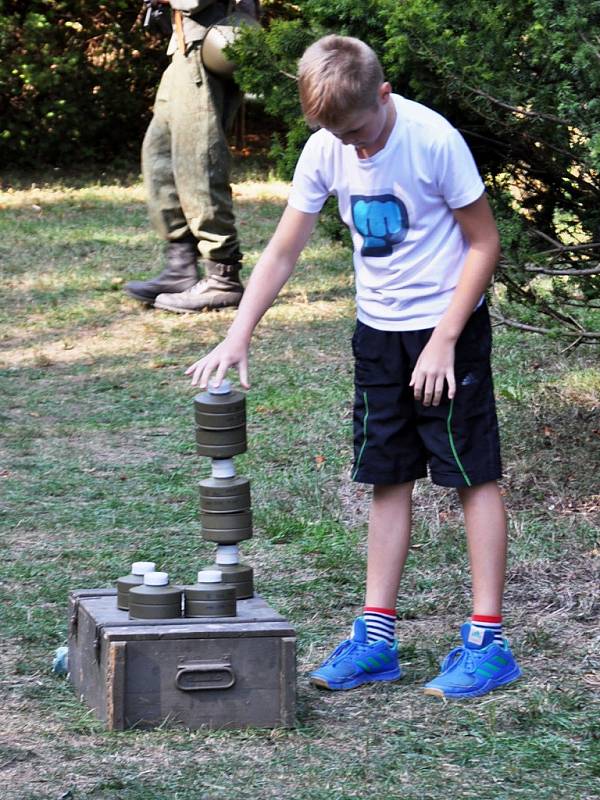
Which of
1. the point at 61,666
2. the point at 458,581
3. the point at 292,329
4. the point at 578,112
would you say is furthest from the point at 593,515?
the point at 292,329

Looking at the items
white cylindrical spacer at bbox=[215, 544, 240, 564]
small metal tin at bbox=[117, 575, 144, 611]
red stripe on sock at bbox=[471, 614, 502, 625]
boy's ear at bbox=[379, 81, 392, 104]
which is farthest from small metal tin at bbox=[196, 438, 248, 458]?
boy's ear at bbox=[379, 81, 392, 104]

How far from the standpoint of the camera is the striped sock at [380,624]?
3.40m

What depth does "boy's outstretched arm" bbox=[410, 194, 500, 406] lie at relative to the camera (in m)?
3.09

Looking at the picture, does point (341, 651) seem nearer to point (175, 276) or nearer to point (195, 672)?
point (195, 672)

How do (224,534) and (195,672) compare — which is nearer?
(195,672)

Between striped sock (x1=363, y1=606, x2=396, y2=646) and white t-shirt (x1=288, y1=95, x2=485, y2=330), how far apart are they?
0.73m

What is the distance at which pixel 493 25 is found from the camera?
157 inches

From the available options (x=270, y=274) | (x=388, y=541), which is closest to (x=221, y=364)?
(x=270, y=274)

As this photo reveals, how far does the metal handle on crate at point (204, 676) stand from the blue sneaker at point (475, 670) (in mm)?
540

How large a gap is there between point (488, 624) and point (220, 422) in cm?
83

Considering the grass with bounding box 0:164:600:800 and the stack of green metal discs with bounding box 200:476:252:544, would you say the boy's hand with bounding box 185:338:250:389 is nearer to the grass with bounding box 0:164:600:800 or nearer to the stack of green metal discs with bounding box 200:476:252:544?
the stack of green metal discs with bounding box 200:476:252:544

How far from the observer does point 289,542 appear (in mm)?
4469

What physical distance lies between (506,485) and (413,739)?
6.29 ft

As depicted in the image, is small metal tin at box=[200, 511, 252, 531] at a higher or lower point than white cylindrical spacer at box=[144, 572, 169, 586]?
higher
